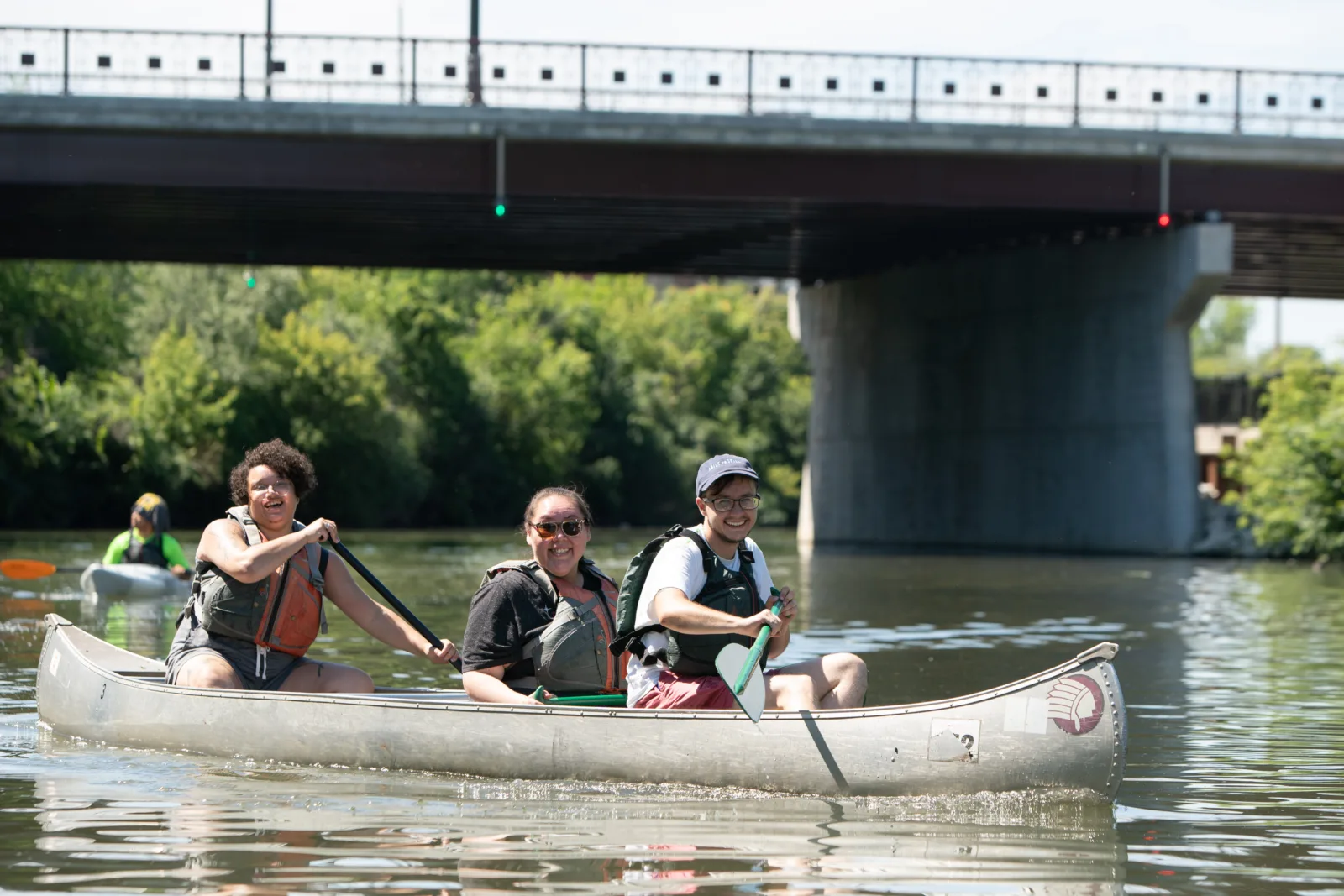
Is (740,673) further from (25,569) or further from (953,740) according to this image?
(25,569)

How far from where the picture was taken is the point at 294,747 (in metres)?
9.48

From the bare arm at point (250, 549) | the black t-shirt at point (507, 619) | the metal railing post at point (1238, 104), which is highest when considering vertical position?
the metal railing post at point (1238, 104)

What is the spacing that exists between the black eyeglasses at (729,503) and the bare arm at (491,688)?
138 cm

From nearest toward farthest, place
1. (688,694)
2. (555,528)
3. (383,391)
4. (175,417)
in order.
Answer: (688,694) < (555,528) < (175,417) < (383,391)

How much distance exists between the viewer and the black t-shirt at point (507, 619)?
9.10m

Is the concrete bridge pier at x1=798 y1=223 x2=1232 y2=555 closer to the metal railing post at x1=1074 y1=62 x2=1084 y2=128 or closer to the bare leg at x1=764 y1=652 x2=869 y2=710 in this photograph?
the metal railing post at x1=1074 y1=62 x2=1084 y2=128

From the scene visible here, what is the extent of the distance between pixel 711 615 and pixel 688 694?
65 centimetres

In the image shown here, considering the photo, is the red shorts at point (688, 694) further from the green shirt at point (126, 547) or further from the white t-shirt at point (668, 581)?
the green shirt at point (126, 547)

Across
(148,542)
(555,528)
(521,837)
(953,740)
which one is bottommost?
(521,837)

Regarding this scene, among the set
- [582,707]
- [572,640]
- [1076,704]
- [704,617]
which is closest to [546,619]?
[572,640]

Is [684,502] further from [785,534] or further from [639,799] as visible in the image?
[639,799]

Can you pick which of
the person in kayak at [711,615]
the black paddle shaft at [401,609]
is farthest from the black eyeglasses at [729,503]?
the black paddle shaft at [401,609]

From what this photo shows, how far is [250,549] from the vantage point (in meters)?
9.30

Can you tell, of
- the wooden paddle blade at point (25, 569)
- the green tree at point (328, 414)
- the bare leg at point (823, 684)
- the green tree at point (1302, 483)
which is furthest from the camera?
the green tree at point (328, 414)
